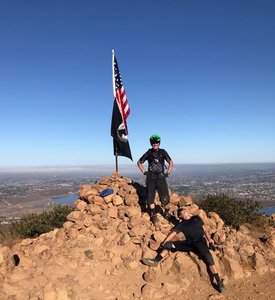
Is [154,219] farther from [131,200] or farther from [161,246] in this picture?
[161,246]

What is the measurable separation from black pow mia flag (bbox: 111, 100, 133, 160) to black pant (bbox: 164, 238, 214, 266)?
4294 mm

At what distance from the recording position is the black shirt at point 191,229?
9289 mm

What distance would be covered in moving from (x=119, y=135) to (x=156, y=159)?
296 cm

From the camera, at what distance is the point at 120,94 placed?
13297 mm

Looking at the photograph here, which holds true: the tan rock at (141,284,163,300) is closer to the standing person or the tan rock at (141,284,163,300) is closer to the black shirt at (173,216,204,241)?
the black shirt at (173,216,204,241)

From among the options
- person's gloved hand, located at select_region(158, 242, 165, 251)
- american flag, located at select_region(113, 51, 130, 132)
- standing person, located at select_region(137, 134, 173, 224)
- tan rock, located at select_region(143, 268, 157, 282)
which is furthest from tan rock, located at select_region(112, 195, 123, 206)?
american flag, located at select_region(113, 51, 130, 132)

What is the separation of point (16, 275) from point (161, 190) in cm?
484

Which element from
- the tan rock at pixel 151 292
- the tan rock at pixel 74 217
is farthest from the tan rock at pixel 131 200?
the tan rock at pixel 151 292

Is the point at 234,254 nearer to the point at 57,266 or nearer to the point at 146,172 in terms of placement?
the point at 146,172

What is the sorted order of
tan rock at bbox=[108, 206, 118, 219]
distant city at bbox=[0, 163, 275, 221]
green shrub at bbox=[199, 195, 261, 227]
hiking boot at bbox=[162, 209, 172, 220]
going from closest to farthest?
1. tan rock at bbox=[108, 206, 118, 219]
2. hiking boot at bbox=[162, 209, 172, 220]
3. green shrub at bbox=[199, 195, 261, 227]
4. distant city at bbox=[0, 163, 275, 221]

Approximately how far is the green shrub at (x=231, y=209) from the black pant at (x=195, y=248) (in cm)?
455

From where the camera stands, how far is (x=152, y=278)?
8898mm

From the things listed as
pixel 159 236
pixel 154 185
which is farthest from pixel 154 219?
pixel 154 185

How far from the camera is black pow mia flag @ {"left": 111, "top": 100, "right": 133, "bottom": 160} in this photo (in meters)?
13.1
